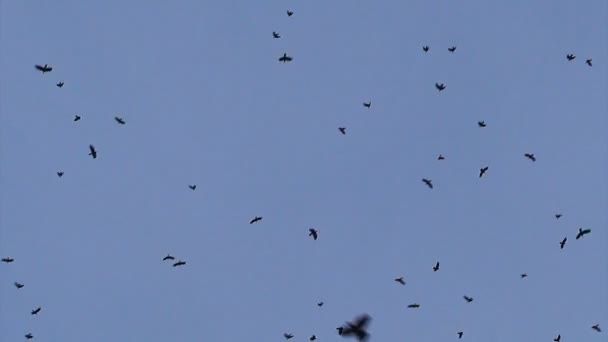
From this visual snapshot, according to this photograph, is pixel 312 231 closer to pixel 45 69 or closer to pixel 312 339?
pixel 312 339

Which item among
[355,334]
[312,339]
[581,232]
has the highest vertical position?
[581,232]

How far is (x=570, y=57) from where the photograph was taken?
2023 inches

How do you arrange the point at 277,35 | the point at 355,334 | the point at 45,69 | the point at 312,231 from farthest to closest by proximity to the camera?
the point at 277,35 < the point at 45,69 < the point at 312,231 < the point at 355,334

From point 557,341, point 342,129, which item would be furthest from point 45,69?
point 557,341

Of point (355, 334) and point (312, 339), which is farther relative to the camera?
point (312, 339)

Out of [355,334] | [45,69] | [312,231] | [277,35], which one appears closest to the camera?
[355,334]

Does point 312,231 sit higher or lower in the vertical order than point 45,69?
lower

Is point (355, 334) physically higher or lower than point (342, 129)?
lower

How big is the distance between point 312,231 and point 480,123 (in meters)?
13.0

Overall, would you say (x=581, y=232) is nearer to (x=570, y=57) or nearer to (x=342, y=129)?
(x=570, y=57)

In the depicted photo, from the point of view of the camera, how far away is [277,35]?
53.1 metres

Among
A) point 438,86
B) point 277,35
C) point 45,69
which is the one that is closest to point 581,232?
point 438,86

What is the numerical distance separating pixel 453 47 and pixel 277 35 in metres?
10.5

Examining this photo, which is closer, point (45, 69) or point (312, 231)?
point (312, 231)
